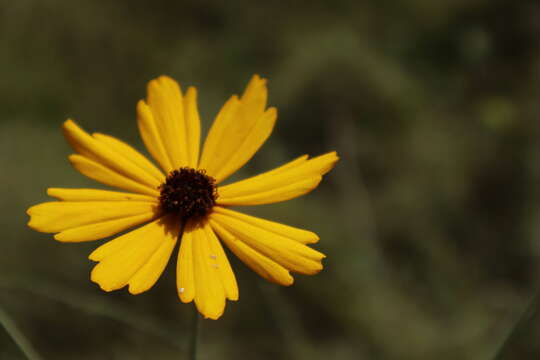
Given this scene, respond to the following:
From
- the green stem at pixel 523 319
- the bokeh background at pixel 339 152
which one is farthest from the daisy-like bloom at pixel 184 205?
the bokeh background at pixel 339 152

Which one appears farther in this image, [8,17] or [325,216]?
[8,17]

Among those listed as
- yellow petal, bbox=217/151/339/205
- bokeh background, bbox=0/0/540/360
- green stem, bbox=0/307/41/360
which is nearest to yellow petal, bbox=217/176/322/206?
yellow petal, bbox=217/151/339/205

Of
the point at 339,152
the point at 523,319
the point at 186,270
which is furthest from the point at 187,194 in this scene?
the point at 339,152

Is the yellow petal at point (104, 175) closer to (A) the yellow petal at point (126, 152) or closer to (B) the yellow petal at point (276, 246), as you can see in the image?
(A) the yellow petal at point (126, 152)

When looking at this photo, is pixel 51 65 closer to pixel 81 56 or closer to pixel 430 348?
pixel 81 56

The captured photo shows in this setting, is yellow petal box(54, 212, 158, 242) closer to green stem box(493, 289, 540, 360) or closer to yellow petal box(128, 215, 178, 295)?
yellow petal box(128, 215, 178, 295)

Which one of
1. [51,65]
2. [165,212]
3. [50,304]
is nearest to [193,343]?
[165,212]

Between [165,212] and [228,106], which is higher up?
[228,106]
